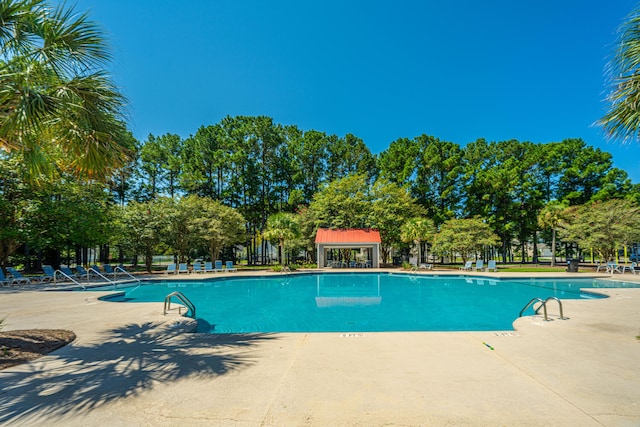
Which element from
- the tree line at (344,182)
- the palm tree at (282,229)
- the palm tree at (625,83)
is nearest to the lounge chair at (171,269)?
the tree line at (344,182)

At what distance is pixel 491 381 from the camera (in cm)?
337

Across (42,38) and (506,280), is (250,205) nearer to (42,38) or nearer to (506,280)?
(506,280)

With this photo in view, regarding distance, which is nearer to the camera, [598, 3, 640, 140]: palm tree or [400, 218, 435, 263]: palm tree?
[598, 3, 640, 140]: palm tree

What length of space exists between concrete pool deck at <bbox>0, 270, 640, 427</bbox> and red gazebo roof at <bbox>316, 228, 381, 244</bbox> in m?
18.6

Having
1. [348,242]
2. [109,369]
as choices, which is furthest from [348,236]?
[109,369]

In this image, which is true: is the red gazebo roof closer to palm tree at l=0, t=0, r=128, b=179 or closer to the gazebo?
the gazebo

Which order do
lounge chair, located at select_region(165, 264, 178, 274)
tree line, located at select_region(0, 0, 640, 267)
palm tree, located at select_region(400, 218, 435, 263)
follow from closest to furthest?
1. tree line, located at select_region(0, 0, 640, 267)
2. lounge chair, located at select_region(165, 264, 178, 274)
3. palm tree, located at select_region(400, 218, 435, 263)

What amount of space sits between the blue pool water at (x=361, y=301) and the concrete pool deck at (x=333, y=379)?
2.64 metres

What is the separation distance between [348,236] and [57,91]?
21553 mm

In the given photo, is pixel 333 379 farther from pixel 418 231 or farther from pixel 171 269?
pixel 418 231

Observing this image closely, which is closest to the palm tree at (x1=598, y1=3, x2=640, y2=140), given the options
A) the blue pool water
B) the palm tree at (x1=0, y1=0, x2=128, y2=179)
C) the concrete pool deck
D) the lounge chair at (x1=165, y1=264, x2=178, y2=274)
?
the concrete pool deck

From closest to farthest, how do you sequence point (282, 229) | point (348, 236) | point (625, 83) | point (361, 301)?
point (625, 83)
point (361, 301)
point (282, 229)
point (348, 236)

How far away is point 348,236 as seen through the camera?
24.8 meters

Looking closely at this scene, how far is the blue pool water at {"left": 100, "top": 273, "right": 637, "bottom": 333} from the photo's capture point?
8.10 metres
